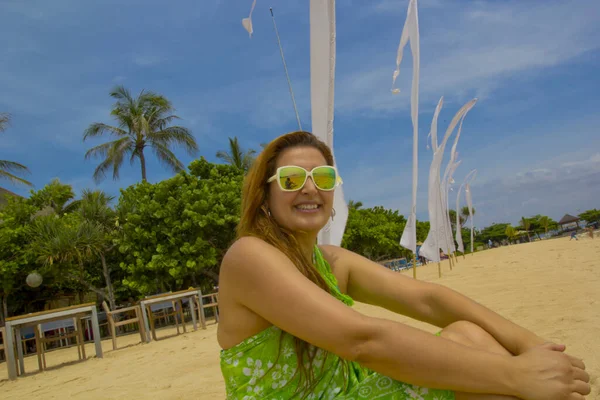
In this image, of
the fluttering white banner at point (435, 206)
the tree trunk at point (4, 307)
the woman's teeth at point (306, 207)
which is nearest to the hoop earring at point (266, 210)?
the woman's teeth at point (306, 207)

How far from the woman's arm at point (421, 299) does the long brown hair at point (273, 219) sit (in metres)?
0.33

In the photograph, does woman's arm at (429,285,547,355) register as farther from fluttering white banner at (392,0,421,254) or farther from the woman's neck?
fluttering white banner at (392,0,421,254)

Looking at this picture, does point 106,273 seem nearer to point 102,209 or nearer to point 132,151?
point 102,209

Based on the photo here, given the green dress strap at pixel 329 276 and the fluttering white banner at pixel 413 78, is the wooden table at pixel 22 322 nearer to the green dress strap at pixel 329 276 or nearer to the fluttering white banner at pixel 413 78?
the fluttering white banner at pixel 413 78

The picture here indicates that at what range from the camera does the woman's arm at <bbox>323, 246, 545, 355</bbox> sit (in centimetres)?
152

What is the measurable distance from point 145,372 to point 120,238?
40.6 ft

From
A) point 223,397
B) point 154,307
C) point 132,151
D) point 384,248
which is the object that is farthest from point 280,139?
point 384,248

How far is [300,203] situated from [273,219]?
0.11m

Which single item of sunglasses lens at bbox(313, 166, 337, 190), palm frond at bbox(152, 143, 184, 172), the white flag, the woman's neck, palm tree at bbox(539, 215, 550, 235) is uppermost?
palm frond at bbox(152, 143, 184, 172)

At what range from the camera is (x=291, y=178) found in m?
1.62

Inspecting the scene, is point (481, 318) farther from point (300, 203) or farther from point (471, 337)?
point (300, 203)

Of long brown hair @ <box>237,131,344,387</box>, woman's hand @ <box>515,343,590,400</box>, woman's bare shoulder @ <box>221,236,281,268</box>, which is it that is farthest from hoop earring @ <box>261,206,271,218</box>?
woman's hand @ <box>515,343,590,400</box>

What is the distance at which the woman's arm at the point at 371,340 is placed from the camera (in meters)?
1.14

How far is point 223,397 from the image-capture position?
3738mm
